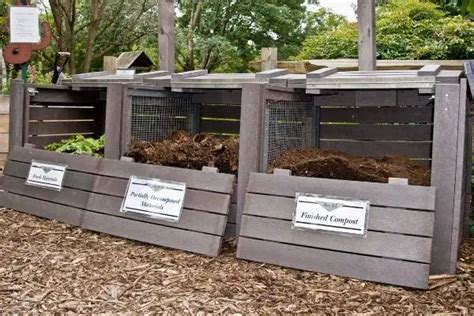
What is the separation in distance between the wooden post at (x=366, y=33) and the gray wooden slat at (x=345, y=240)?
5.42 ft

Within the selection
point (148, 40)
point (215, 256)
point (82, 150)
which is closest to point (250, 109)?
point (215, 256)

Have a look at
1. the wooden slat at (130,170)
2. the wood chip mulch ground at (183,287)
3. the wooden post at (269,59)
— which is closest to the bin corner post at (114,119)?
the wooden slat at (130,170)

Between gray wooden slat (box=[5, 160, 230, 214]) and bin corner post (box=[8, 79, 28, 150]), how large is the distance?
0.24 meters

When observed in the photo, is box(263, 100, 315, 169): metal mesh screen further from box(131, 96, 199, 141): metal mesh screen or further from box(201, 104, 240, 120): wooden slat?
box(131, 96, 199, 141): metal mesh screen

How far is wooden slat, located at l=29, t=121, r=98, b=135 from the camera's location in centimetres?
531

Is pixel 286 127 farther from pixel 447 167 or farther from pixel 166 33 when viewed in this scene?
pixel 166 33

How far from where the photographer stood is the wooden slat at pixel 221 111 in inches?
205

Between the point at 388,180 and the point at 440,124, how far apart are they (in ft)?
1.46

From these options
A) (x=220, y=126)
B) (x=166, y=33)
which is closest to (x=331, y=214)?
(x=220, y=126)

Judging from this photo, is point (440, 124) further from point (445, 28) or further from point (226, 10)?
point (226, 10)

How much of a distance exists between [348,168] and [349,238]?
0.51m

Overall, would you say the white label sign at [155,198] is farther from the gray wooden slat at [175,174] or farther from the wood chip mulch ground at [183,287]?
the wood chip mulch ground at [183,287]

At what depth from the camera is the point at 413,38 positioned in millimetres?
10828

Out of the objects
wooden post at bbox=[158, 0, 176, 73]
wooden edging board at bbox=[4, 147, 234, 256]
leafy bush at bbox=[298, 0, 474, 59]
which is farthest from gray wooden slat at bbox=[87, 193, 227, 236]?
leafy bush at bbox=[298, 0, 474, 59]
